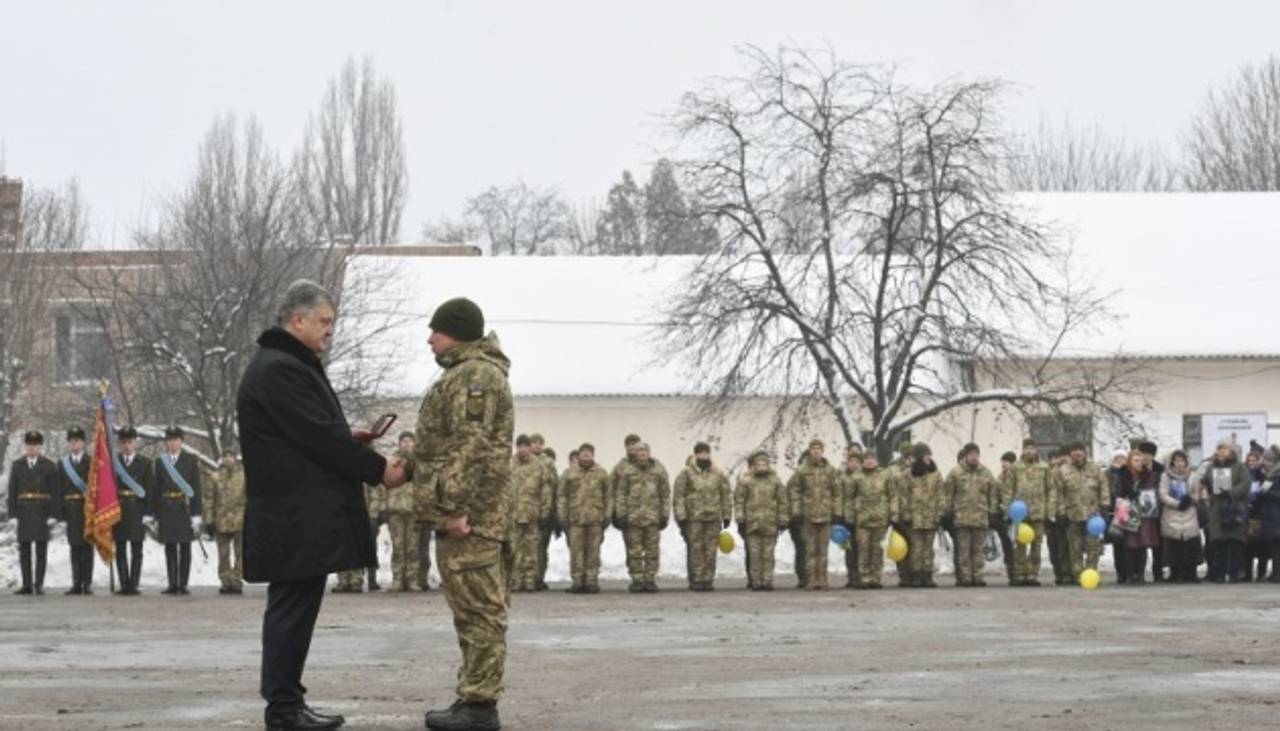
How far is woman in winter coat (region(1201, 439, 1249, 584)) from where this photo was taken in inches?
1215

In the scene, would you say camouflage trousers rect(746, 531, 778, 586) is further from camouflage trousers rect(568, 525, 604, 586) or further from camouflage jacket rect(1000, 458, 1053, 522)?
camouflage jacket rect(1000, 458, 1053, 522)

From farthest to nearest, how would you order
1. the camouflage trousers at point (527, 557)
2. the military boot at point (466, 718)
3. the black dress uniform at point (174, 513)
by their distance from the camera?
the camouflage trousers at point (527, 557), the black dress uniform at point (174, 513), the military boot at point (466, 718)

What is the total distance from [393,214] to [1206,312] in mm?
39783

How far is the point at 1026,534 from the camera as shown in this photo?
3003 centimetres

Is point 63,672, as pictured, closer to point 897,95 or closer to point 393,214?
point 897,95

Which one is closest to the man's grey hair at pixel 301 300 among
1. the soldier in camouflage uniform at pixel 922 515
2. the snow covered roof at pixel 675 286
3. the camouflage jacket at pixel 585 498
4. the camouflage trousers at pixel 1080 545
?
the camouflage jacket at pixel 585 498

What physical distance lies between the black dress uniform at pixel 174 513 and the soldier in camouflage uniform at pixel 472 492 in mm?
18287

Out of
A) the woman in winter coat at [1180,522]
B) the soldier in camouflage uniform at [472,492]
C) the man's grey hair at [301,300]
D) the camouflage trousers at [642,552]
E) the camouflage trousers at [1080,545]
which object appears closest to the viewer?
the soldier in camouflage uniform at [472,492]

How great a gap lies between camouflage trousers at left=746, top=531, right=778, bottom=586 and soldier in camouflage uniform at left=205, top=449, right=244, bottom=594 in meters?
6.31

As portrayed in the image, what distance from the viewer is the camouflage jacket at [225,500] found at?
29516mm

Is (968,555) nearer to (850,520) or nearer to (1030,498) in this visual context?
(1030,498)

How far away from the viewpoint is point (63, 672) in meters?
14.9

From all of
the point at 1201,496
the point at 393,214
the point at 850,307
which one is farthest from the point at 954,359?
the point at 393,214

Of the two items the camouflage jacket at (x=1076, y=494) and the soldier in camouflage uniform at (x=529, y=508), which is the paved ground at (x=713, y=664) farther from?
the camouflage jacket at (x=1076, y=494)
